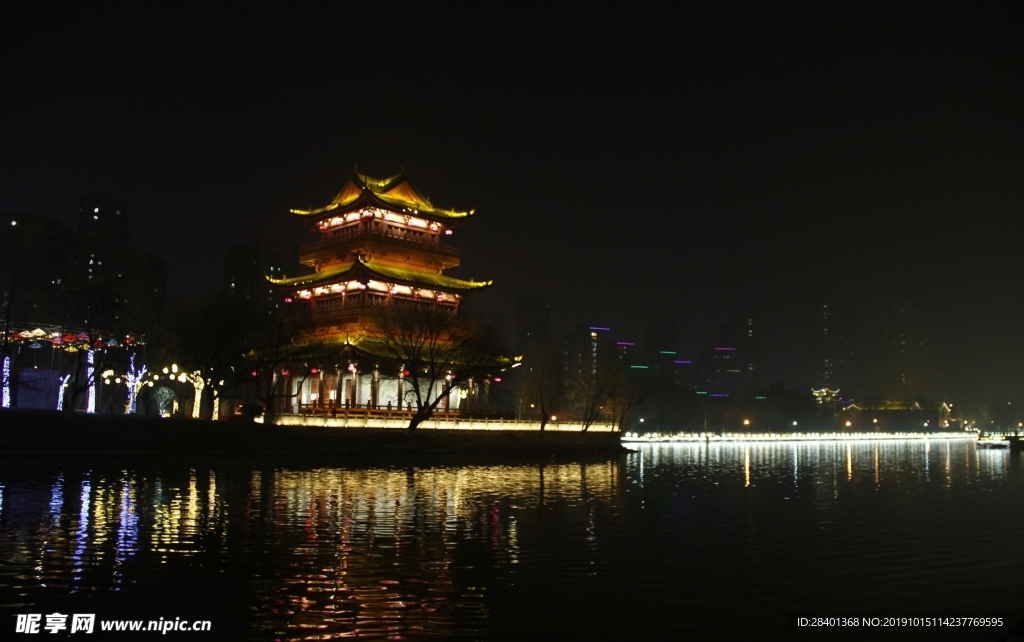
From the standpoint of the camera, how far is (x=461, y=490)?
3350 cm

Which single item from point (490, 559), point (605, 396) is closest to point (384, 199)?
point (605, 396)

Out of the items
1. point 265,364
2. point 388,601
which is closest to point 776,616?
point 388,601

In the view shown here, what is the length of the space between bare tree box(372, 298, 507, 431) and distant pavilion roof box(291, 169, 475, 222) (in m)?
7.74

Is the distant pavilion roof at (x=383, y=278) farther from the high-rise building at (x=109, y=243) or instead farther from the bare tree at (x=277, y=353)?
the high-rise building at (x=109, y=243)

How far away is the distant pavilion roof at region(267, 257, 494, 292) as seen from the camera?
62.1m

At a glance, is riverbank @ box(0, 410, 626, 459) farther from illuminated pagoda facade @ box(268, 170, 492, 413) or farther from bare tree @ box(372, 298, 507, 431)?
illuminated pagoda facade @ box(268, 170, 492, 413)

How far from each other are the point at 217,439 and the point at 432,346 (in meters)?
15.9

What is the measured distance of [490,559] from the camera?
18.1m

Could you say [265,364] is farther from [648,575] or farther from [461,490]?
[648,575]

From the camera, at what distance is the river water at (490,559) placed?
1308 cm

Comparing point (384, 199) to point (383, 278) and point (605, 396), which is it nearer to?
point (383, 278)

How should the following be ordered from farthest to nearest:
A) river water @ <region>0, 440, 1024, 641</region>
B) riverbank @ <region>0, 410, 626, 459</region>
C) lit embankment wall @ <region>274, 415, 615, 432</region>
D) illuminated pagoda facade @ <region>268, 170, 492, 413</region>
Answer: illuminated pagoda facade @ <region>268, 170, 492, 413</region>
lit embankment wall @ <region>274, 415, 615, 432</region>
riverbank @ <region>0, 410, 626, 459</region>
river water @ <region>0, 440, 1024, 641</region>

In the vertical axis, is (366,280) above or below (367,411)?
above

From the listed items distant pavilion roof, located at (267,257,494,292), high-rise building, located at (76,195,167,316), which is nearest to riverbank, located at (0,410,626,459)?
distant pavilion roof, located at (267,257,494,292)
